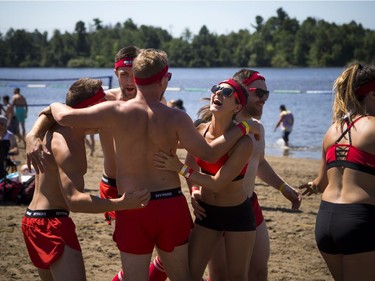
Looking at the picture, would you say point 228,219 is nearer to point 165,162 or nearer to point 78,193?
point 165,162

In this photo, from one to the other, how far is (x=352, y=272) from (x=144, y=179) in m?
1.50

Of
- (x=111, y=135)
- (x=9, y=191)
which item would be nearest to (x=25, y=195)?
(x=9, y=191)

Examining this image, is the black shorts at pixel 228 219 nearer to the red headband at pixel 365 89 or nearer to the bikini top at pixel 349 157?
the bikini top at pixel 349 157

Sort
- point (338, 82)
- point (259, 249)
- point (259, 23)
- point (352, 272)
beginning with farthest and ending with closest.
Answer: point (259, 23) → point (259, 249) → point (338, 82) → point (352, 272)

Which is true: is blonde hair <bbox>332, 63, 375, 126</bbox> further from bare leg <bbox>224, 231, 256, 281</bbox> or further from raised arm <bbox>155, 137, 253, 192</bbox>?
bare leg <bbox>224, 231, 256, 281</bbox>

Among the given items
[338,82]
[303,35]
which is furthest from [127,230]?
[303,35]

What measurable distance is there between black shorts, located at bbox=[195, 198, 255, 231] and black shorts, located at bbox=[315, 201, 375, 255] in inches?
24.1

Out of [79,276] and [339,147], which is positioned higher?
[339,147]

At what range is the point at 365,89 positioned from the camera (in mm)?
4242

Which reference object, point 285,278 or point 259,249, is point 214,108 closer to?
point 259,249

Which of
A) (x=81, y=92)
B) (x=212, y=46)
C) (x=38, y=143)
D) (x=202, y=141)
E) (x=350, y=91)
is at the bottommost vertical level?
(x=212, y=46)

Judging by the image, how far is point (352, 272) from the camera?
4.05 metres

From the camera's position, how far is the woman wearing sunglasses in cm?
441

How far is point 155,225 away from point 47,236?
766mm
